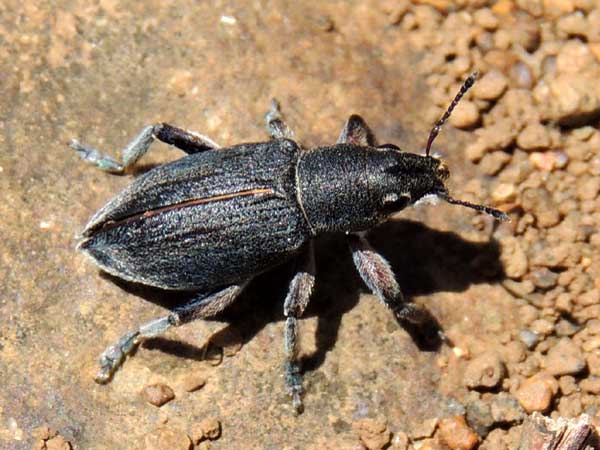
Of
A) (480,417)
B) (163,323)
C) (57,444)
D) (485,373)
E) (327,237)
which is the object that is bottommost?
(57,444)

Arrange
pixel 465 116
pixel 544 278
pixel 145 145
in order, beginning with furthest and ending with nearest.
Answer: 1. pixel 465 116
2. pixel 544 278
3. pixel 145 145

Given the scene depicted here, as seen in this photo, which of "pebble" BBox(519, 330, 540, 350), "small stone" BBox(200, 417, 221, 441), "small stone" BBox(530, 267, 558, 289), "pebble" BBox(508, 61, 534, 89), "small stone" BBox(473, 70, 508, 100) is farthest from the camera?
"pebble" BBox(508, 61, 534, 89)

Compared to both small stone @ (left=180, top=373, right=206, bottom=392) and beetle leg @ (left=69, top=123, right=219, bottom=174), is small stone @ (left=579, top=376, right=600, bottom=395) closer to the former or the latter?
small stone @ (left=180, top=373, right=206, bottom=392)

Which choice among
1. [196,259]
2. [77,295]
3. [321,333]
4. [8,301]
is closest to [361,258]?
[321,333]

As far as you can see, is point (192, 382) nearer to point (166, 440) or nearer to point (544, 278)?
point (166, 440)

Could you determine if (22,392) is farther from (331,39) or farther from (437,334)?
(331,39)

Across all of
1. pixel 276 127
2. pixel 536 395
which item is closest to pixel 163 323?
pixel 276 127

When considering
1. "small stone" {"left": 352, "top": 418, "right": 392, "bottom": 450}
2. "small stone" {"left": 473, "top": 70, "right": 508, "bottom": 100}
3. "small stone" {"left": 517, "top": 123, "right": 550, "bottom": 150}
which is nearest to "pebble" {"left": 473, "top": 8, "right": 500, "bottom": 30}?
"small stone" {"left": 473, "top": 70, "right": 508, "bottom": 100}

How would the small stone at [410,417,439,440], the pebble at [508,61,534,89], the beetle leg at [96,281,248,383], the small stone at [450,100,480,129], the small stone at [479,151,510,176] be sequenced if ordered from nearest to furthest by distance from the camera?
the beetle leg at [96,281,248,383]
the small stone at [410,417,439,440]
the small stone at [479,151,510,176]
the small stone at [450,100,480,129]
the pebble at [508,61,534,89]
